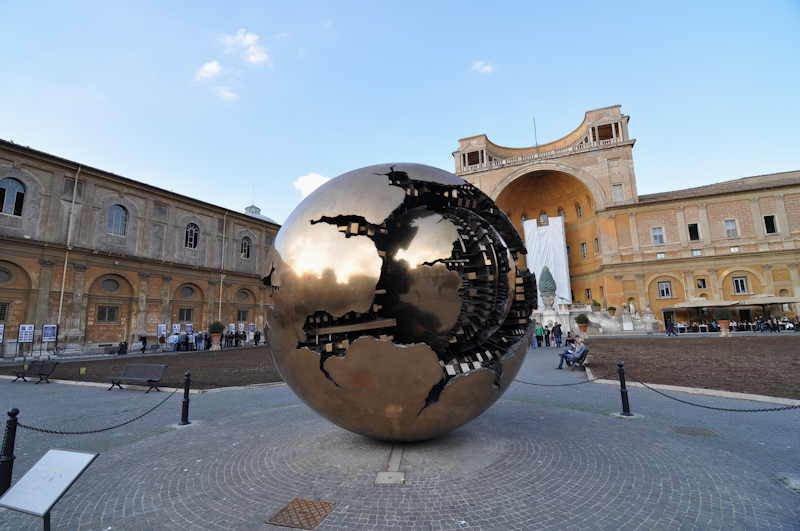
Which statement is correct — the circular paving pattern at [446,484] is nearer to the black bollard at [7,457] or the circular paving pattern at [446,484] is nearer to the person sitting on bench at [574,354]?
the black bollard at [7,457]

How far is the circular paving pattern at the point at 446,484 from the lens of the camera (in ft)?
11.2

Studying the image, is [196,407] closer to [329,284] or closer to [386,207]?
[329,284]

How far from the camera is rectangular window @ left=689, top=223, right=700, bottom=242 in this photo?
39.2 meters

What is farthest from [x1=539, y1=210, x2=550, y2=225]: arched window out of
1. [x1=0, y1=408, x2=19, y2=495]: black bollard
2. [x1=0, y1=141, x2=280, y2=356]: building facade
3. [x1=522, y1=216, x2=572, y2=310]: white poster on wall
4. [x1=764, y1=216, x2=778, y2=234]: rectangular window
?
[x1=0, y1=408, x2=19, y2=495]: black bollard

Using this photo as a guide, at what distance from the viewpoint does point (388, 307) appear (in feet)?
13.6

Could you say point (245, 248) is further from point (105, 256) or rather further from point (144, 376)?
point (144, 376)

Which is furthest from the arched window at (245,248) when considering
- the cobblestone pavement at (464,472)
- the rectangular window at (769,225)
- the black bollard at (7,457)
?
the rectangular window at (769,225)

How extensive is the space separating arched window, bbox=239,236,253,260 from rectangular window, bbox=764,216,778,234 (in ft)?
180

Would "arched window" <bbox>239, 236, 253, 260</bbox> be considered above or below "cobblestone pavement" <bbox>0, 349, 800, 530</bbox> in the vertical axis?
above

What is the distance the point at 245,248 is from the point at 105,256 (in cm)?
1374

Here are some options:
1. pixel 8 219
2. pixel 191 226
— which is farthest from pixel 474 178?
pixel 8 219

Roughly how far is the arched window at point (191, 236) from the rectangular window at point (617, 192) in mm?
46143

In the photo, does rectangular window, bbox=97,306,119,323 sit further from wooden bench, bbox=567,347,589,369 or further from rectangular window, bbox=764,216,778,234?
rectangular window, bbox=764,216,778,234

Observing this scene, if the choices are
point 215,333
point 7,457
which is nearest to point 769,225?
point 7,457
